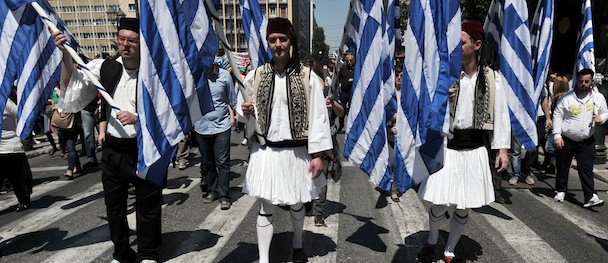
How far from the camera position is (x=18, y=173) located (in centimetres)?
548

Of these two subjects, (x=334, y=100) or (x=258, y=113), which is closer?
(x=258, y=113)

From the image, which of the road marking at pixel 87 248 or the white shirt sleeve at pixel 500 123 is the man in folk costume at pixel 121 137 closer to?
the road marking at pixel 87 248

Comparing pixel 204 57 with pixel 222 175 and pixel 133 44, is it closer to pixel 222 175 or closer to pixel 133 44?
pixel 133 44

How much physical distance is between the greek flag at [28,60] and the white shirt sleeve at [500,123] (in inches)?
153

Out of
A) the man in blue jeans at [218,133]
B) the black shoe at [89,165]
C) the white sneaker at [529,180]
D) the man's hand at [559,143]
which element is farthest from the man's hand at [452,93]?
the black shoe at [89,165]

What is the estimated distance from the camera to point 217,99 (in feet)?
18.7

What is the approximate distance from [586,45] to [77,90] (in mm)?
6517

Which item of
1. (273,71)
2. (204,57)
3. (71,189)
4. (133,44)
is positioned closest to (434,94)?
(273,71)

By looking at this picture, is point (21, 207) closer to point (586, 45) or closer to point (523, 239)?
point (523, 239)

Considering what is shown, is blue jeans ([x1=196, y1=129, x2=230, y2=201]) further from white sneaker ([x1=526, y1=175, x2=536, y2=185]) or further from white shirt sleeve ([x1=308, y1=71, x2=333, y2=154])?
white sneaker ([x1=526, y1=175, x2=536, y2=185])

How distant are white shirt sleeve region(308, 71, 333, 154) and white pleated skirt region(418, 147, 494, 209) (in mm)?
956

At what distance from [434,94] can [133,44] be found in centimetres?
254

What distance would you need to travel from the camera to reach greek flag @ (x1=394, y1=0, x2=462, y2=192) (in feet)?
10.2

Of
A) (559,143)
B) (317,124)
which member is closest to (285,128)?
Result: (317,124)
